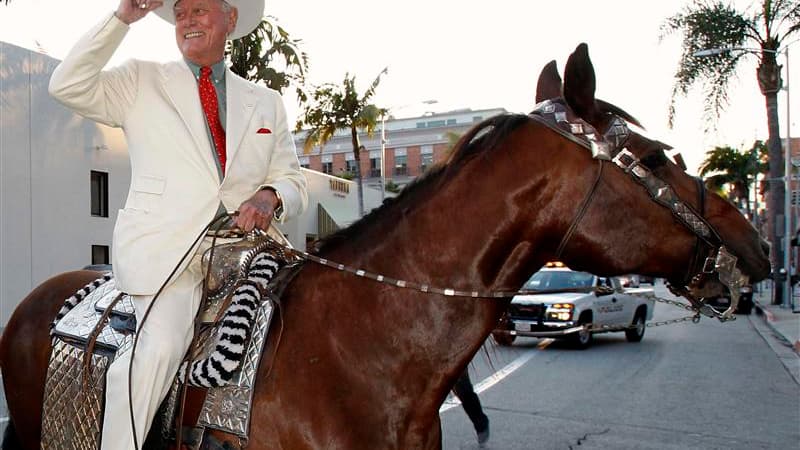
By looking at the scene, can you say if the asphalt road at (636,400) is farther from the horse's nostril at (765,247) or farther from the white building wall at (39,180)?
the white building wall at (39,180)

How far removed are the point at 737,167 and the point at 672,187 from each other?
63.5 meters

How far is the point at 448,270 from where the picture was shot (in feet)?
7.57

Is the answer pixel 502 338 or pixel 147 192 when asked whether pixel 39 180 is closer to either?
pixel 147 192

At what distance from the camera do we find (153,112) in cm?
249

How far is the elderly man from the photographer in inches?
89.6

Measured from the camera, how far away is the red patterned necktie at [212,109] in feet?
8.53

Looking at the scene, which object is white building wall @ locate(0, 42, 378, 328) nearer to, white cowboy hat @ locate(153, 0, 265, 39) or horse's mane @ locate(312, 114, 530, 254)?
white cowboy hat @ locate(153, 0, 265, 39)

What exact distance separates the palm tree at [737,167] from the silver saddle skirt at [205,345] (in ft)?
200

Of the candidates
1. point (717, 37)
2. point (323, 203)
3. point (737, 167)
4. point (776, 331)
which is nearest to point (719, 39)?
point (717, 37)

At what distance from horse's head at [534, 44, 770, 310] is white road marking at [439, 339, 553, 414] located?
16.5 ft

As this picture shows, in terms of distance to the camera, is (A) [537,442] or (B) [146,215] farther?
(A) [537,442]

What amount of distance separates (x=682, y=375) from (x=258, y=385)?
32.2 feet

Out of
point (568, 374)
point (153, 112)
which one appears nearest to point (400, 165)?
point (568, 374)

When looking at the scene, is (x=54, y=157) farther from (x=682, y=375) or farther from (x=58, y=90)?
(x=58, y=90)
